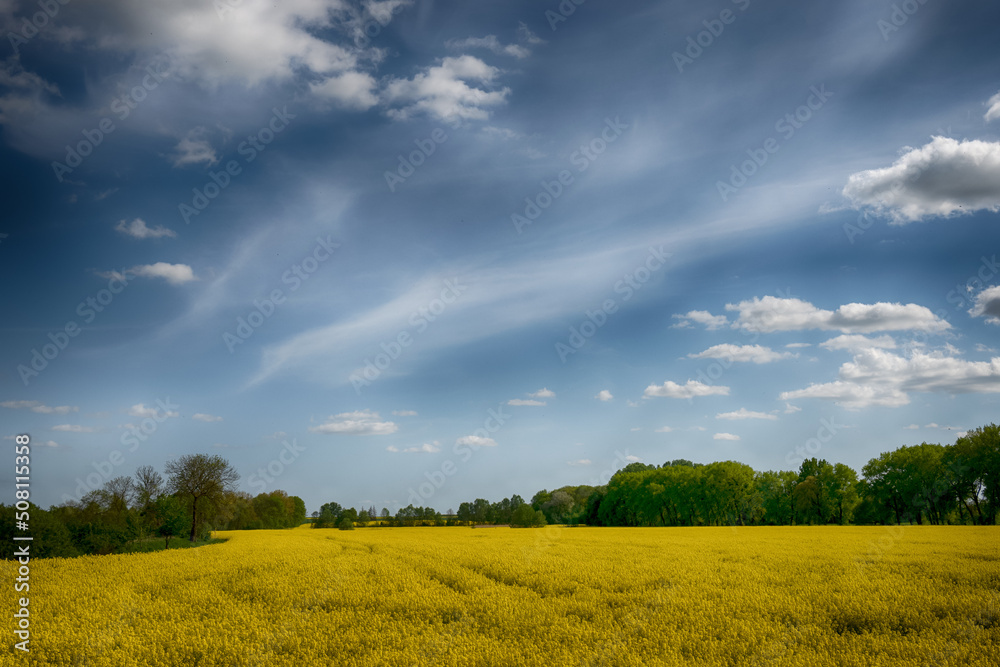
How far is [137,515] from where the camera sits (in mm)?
43469

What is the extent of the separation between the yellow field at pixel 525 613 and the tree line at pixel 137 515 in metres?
9.72

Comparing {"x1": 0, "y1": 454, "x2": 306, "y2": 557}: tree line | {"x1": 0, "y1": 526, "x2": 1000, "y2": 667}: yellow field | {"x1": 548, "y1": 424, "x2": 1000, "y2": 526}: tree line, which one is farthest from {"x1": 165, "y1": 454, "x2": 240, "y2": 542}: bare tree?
{"x1": 548, "y1": 424, "x2": 1000, "y2": 526}: tree line

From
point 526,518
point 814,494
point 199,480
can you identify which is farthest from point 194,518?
point 814,494

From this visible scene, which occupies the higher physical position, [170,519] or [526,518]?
[170,519]

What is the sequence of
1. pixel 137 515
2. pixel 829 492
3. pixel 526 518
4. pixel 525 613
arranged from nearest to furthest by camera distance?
pixel 525 613 < pixel 137 515 < pixel 526 518 < pixel 829 492

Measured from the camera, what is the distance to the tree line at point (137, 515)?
2838 centimetres

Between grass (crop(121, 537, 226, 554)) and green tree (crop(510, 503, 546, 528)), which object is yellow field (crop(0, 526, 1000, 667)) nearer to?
grass (crop(121, 537, 226, 554))

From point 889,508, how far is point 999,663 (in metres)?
78.8

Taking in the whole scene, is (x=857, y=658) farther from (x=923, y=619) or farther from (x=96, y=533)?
(x=96, y=533)

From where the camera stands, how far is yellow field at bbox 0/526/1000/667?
9820 mm

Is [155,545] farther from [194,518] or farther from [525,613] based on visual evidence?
[525,613]

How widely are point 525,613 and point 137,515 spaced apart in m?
45.1

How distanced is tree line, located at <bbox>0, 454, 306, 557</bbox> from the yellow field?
972 centimetres

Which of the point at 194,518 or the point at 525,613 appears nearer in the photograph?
the point at 525,613
